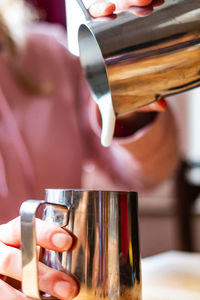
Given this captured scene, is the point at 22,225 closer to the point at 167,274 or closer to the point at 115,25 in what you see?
the point at 115,25

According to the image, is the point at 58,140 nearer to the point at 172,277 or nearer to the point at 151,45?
the point at 172,277

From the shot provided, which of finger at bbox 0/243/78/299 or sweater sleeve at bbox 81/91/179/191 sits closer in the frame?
finger at bbox 0/243/78/299

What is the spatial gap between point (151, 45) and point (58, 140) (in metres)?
0.62

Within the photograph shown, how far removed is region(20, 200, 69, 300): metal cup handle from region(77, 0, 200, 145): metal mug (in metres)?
0.15

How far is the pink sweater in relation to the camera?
86cm

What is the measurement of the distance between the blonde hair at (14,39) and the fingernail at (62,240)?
27.3 inches

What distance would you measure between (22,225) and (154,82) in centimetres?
19

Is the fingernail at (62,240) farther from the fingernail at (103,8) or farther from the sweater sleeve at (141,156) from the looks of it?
the sweater sleeve at (141,156)

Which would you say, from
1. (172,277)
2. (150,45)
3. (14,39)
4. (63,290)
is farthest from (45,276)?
(14,39)

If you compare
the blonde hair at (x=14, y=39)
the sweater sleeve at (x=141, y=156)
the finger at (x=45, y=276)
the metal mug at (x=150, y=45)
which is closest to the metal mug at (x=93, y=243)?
the finger at (x=45, y=276)

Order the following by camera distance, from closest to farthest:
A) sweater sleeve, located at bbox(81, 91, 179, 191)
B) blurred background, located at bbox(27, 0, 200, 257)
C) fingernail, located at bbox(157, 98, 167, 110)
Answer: fingernail, located at bbox(157, 98, 167, 110)
sweater sleeve, located at bbox(81, 91, 179, 191)
blurred background, located at bbox(27, 0, 200, 257)

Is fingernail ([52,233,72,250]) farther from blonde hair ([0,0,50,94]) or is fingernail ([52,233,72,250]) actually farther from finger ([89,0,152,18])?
blonde hair ([0,0,50,94])

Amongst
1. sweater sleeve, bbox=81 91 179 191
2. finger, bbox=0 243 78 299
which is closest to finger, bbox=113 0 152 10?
finger, bbox=0 243 78 299

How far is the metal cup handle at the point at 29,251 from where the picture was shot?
30cm
